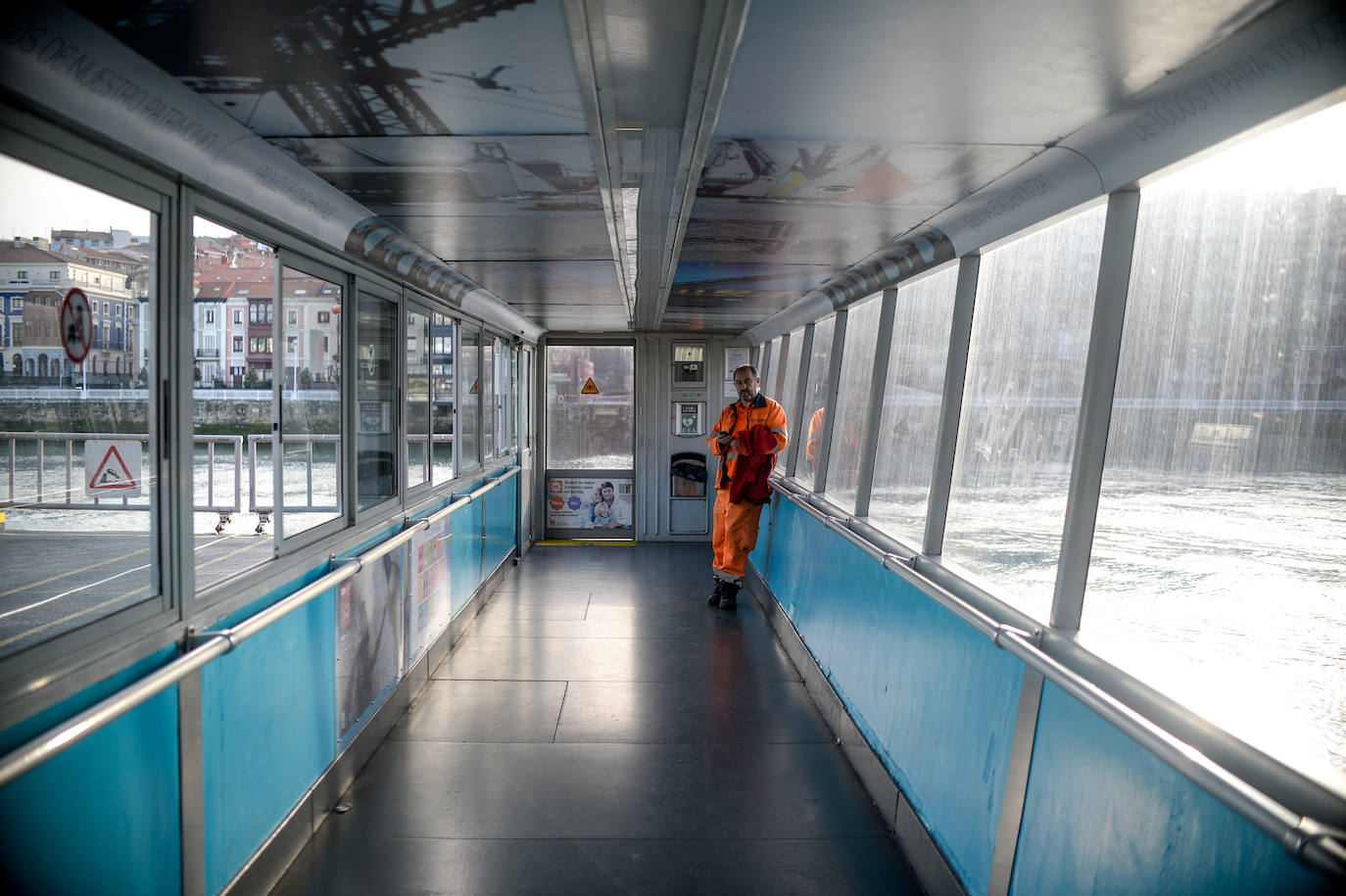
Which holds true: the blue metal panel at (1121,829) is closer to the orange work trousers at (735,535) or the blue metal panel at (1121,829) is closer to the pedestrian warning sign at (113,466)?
the pedestrian warning sign at (113,466)

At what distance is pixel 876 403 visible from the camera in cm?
514

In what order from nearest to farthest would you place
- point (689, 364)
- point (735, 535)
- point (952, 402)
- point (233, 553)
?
point (952, 402) → point (735, 535) → point (233, 553) → point (689, 364)

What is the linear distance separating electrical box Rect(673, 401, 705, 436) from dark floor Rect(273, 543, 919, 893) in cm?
429

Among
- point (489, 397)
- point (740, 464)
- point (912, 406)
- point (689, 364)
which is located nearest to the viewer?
point (912, 406)

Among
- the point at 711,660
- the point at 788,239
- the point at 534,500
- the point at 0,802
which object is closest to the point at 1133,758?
the point at 0,802

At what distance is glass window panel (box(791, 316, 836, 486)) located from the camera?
275 inches

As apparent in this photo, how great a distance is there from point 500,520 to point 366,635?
3.87 meters

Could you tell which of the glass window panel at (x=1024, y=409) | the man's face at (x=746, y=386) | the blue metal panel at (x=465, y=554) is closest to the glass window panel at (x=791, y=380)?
the man's face at (x=746, y=386)

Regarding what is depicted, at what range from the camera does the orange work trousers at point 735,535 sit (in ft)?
22.5

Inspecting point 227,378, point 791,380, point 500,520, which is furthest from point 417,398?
point 791,380

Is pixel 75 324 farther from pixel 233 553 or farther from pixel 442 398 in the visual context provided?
pixel 233 553

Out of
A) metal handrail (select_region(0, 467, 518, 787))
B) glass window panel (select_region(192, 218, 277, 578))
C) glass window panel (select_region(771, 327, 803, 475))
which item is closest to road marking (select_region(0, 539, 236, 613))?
glass window panel (select_region(192, 218, 277, 578))

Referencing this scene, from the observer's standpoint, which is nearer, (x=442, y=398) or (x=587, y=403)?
(x=442, y=398)

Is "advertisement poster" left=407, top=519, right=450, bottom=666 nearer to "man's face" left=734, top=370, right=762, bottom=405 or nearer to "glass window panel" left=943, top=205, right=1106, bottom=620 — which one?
"man's face" left=734, top=370, right=762, bottom=405
